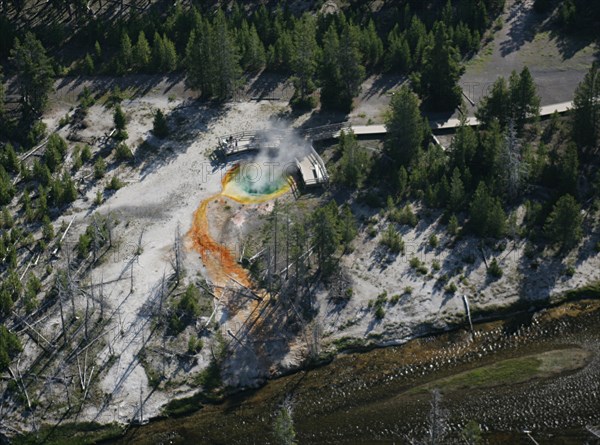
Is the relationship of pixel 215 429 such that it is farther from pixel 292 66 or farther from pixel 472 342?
pixel 292 66

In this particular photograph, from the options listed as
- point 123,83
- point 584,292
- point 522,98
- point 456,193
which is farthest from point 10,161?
point 584,292

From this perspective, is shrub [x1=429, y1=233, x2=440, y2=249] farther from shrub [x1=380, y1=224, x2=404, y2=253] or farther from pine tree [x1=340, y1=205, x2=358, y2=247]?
pine tree [x1=340, y1=205, x2=358, y2=247]

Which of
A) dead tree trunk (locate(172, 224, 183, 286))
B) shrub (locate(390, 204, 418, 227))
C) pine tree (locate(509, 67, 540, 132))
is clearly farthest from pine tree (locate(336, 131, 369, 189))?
dead tree trunk (locate(172, 224, 183, 286))

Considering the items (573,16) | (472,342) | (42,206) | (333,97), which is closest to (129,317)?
(42,206)

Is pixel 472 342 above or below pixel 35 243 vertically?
below

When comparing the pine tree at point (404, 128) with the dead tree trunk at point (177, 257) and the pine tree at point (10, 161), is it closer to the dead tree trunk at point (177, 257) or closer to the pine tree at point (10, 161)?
the dead tree trunk at point (177, 257)

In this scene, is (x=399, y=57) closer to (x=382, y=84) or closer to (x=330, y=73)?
(x=382, y=84)
